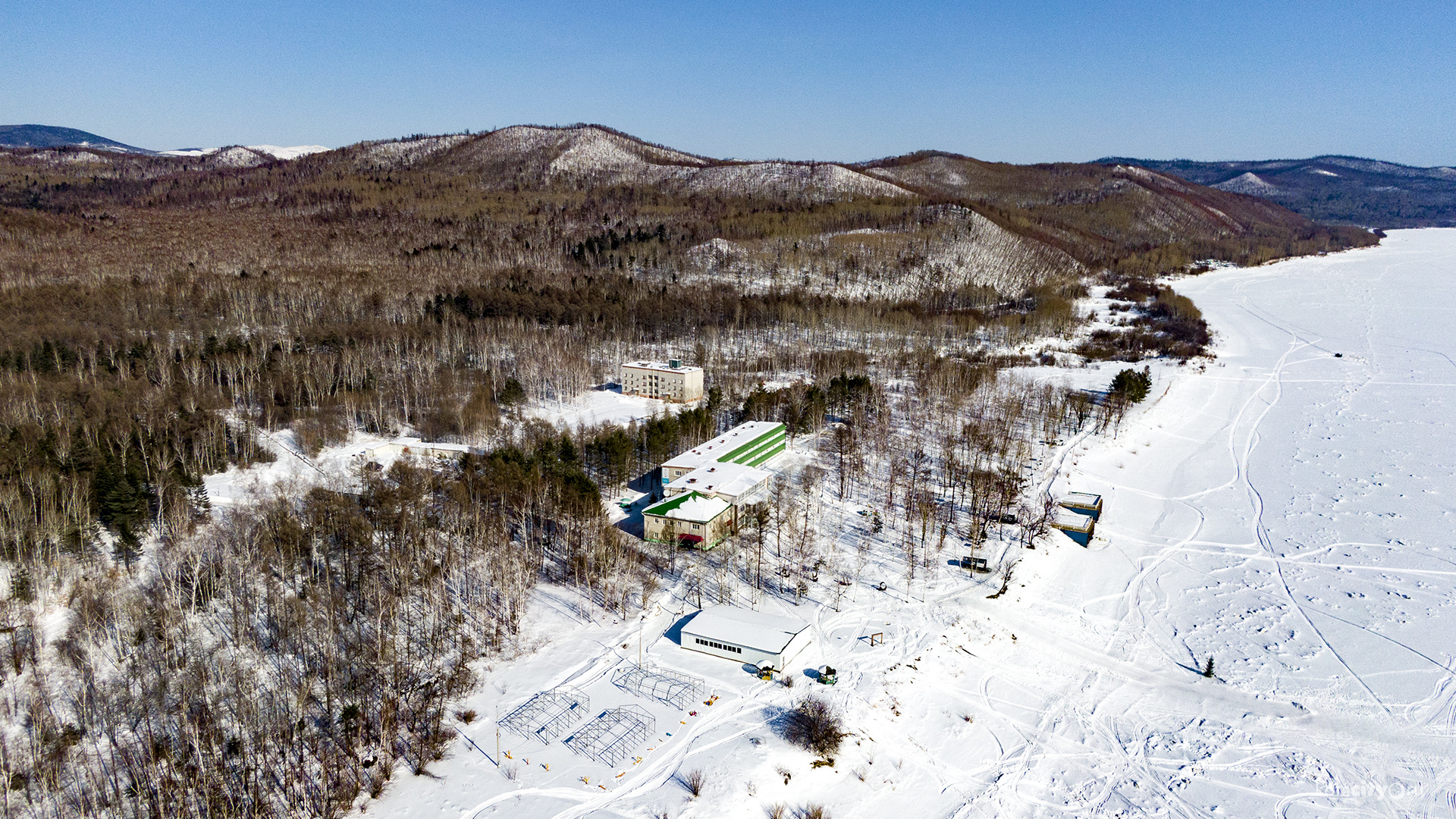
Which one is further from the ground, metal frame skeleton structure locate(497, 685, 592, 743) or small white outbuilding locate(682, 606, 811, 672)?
small white outbuilding locate(682, 606, 811, 672)

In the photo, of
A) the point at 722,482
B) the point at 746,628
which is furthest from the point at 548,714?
the point at 722,482

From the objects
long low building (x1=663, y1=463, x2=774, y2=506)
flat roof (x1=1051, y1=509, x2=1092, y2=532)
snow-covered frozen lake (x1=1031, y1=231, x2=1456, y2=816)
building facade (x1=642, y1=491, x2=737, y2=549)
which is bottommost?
snow-covered frozen lake (x1=1031, y1=231, x2=1456, y2=816)

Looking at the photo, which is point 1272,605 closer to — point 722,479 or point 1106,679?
point 1106,679

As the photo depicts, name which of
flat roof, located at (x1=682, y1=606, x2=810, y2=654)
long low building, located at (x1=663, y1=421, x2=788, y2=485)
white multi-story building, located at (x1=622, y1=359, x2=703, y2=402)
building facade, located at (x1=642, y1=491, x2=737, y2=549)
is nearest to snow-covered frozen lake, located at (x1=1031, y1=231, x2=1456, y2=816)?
flat roof, located at (x1=682, y1=606, x2=810, y2=654)

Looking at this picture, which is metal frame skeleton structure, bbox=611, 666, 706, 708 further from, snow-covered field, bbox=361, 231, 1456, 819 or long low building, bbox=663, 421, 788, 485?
long low building, bbox=663, 421, 788, 485

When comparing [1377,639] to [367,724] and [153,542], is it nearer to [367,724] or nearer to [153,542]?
[367,724]

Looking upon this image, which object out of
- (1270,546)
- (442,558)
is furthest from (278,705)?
(1270,546)

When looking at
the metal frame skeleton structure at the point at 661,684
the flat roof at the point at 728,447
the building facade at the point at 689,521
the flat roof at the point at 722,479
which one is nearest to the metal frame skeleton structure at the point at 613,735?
the metal frame skeleton structure at the point at 661,684
